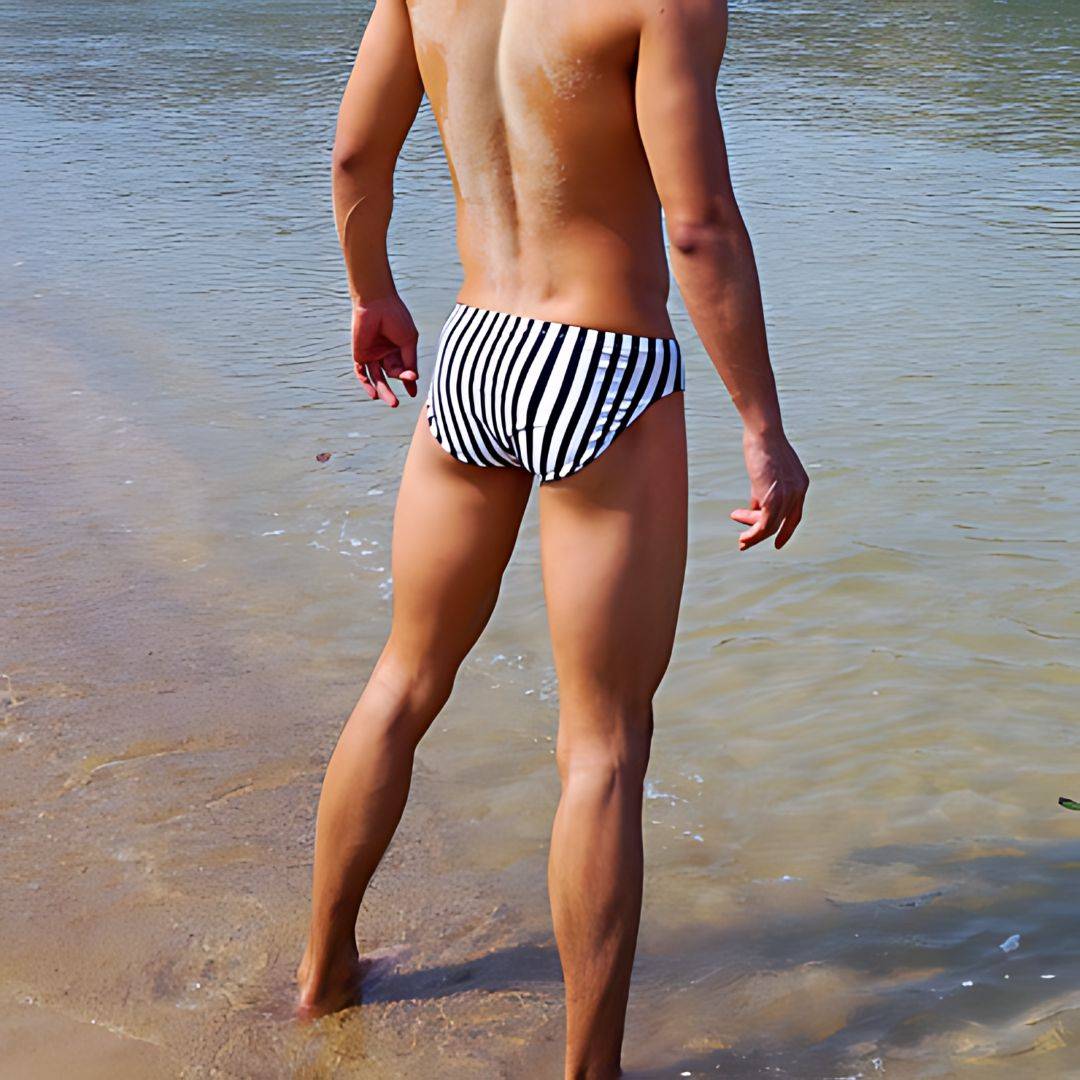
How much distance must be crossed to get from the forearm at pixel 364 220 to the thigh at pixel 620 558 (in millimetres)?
613

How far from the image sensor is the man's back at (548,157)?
2.21m

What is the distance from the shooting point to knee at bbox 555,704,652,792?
2.38 m

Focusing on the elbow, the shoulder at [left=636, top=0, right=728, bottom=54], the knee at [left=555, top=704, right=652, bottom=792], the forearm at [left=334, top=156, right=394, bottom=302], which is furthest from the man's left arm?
the knee at [left=555, top=704, right=652, bottom=792]

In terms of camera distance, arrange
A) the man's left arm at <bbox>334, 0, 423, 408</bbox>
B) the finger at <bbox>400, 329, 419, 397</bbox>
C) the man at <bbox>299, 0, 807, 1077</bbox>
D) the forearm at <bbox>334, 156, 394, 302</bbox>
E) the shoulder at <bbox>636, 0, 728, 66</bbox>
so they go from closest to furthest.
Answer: the shoulder at <bbox>636, 0, 728, 66</bbox> → the man at <bbox>299, 0, 807, 1077</bbox> → the man's left arm at <bbox>334, 0, 423, 408</bbox> → the forearm at <bbox>334, 156, 394, 302</bbox> → the finger at <bbox>400, 329, 419, 397</bbox>

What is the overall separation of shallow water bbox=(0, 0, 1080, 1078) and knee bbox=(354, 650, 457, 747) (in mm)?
559

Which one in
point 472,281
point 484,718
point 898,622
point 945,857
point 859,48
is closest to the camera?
point 472,281

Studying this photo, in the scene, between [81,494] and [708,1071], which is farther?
[81,494]

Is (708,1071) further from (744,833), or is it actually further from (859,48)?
(859,48)

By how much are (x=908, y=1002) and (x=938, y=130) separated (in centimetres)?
972

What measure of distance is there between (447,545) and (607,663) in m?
0.35

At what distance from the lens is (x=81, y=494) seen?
18.1 feet

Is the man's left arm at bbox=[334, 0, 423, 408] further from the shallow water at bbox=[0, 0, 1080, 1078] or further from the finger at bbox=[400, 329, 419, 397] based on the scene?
the shallow water at bbox=[0, 0, 1080, 1078]

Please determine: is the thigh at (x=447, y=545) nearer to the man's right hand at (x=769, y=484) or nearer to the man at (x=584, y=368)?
the man at (x=584, y=368)

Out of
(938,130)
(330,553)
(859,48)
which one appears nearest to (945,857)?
(330,553)
